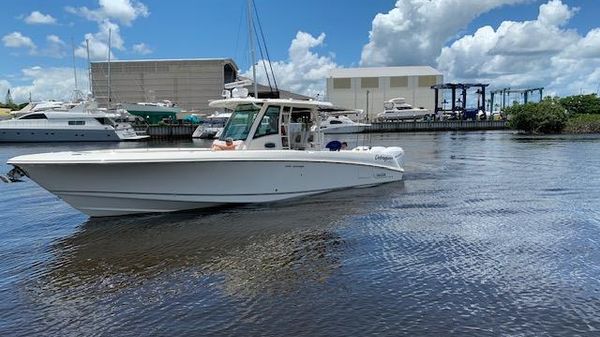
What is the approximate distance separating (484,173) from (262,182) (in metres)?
11.2

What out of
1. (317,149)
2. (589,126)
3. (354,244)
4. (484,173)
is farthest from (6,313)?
(589,126)

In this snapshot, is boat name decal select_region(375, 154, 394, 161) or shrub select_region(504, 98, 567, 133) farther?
shrub select_region(504, 98, 567, 133)

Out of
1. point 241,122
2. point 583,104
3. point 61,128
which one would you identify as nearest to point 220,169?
point 241,122

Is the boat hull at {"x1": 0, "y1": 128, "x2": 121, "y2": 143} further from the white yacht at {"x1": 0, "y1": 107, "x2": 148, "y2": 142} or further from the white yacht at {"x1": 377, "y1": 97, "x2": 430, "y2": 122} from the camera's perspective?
the white yacht at {"x1": 377, "y1": 97, "x2": 430, "y2": 122}

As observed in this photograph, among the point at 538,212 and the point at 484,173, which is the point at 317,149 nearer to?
the point at 538,212

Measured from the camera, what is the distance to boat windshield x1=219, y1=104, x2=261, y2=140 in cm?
1295

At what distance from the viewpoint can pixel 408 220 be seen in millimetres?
11227

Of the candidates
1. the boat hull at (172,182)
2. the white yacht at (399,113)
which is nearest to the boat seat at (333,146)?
the boat hull at (172,182)

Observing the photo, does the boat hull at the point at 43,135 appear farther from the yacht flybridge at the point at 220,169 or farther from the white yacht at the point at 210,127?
the yacht flybridge at the point at 220,169

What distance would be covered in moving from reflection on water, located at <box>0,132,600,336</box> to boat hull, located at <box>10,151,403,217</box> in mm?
348

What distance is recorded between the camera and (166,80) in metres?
106

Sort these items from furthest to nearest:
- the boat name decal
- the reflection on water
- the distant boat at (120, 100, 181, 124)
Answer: the distant boat at (120, 100, 181, 124) < the boat name decal < the reflection on water

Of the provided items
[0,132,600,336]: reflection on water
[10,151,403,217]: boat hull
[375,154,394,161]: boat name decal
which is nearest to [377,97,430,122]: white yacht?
[375,154,394,161]: boat name decal

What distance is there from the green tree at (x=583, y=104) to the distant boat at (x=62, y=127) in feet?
254
